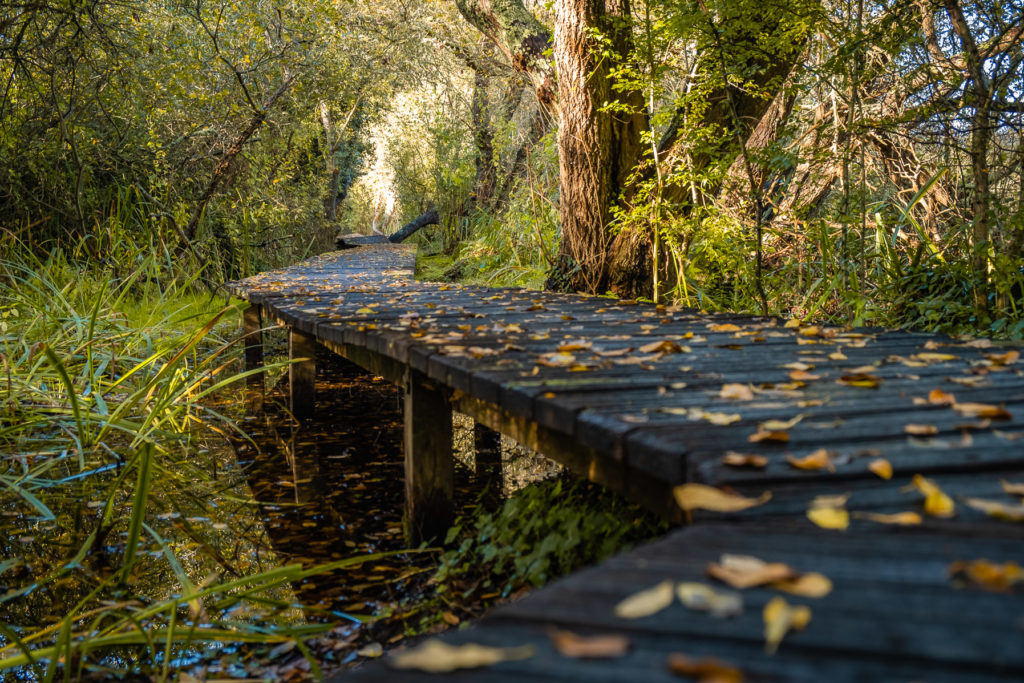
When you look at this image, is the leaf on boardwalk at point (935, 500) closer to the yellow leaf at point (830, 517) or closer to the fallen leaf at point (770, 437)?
the yellow leaf at point (830, 517)

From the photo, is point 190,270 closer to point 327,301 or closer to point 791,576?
point 327,301

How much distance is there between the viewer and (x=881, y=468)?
1.38 meters

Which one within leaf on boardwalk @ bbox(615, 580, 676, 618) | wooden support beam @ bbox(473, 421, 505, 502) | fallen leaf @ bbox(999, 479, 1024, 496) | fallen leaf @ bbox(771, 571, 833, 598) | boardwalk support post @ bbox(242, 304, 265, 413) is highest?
fallen leaf @ bbox(999, 479, 1024, 496)

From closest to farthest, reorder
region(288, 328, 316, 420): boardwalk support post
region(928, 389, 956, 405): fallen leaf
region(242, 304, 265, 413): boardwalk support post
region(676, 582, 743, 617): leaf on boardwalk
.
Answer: region(676, 582, 743, 617): leaf on boardwalk, region(928, 389, 956, 405): fallen leaf, region(288, 328, 316, 420): boardwalk support post, region(242, 304, 265, 413): boardwalk support post

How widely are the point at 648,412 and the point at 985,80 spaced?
3996 mm

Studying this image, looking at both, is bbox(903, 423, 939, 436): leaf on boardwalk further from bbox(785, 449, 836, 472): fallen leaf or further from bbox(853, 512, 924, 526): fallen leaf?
bbox(853, 512, 924, 526): fallen leaf

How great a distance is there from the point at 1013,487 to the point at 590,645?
818 mm

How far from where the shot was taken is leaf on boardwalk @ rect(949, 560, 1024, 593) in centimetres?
95

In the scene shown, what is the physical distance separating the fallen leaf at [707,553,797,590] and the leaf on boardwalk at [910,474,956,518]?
33cm

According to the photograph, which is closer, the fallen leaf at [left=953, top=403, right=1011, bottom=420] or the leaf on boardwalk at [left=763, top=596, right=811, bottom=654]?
the leaf on boardwalk at [left=763, top=596, right=811, bottom=654]

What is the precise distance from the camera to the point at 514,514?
10.2 ft

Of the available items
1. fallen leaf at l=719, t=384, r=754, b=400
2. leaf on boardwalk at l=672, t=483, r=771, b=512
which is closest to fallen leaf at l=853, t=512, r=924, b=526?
leaf on boardwalk at l=672, t=483, r=771, b=512

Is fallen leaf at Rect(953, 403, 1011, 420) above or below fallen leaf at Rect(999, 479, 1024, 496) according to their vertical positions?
above

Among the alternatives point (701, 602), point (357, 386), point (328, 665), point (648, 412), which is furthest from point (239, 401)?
point (701, 602)
